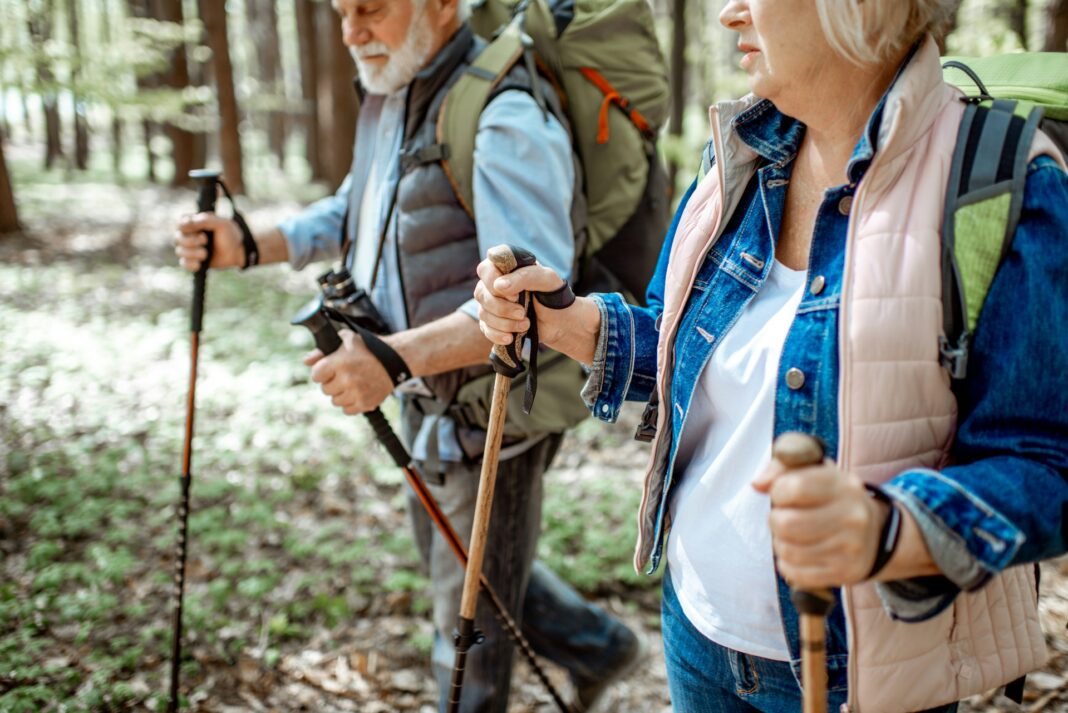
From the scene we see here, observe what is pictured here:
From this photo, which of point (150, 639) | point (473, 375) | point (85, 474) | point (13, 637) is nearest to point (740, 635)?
point (473, 375)

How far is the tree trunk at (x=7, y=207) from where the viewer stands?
1084 centimetres

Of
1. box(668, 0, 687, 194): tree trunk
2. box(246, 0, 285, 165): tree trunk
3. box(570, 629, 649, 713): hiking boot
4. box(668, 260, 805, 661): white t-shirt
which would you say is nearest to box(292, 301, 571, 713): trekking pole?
box(570, 629, 649, 713): hiking boot

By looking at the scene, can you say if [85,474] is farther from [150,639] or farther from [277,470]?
[150,639]

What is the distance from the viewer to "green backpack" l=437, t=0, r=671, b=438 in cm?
265

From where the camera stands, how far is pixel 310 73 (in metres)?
18.9

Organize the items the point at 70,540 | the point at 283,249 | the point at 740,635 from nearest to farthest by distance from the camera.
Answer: the point at 740,635
the point at 283,249
the point at 70,540

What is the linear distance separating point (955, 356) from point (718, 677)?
2.94 feet

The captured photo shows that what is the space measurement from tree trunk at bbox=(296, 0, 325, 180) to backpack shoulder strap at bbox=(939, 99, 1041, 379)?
59.6 ft

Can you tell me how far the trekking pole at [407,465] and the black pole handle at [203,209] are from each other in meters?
0.96

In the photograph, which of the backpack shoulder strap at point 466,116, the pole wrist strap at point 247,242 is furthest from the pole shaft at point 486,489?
the pole wrist strap at point 247,242

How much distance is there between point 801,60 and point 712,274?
17.8 inches

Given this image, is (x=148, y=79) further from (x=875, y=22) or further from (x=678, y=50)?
(x=875, y=22)

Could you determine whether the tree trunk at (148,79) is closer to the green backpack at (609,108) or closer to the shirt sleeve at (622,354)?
the green backpack at (609,108)

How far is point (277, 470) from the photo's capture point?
5.47 metres
